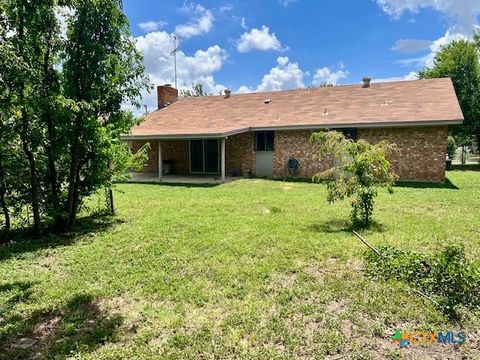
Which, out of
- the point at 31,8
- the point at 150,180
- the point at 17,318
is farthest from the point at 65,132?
the point at 150,180

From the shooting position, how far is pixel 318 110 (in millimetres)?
16203

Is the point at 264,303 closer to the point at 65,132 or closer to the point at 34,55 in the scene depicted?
the point at 65,132

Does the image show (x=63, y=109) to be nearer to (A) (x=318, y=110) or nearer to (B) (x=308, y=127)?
(B) (x=308, y=127)

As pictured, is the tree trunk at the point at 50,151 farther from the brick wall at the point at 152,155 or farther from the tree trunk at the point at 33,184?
the brick wall at the point at 152,155

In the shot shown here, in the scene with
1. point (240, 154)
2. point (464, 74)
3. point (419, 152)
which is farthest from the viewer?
point (464, 74)

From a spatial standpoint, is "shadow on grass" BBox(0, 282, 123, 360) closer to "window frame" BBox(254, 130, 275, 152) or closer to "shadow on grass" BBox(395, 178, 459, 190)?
"shadow on grass" BBox(395, 178, 459, 190)

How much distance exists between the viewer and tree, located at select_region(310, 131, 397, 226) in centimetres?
654

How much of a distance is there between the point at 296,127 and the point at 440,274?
1124 cm

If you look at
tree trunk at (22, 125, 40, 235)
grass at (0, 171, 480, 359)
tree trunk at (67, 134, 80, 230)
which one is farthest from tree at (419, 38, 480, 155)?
tree trunk at (22, 125, 40, 235)

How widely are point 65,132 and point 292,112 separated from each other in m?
11.8

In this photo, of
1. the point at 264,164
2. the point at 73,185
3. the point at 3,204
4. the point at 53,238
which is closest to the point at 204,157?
the point at 264,164

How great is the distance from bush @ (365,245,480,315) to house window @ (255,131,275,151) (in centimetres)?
1150

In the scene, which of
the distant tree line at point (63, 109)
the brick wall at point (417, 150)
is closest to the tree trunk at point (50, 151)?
the distant tree line at point (63, 109)

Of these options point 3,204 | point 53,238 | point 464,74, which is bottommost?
point 53,238
